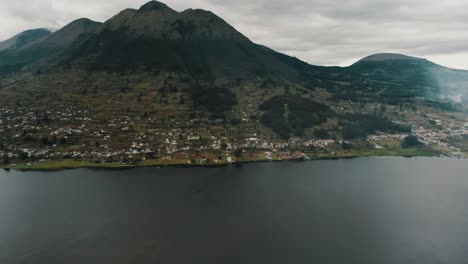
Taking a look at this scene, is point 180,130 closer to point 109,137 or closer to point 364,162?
point 109,137

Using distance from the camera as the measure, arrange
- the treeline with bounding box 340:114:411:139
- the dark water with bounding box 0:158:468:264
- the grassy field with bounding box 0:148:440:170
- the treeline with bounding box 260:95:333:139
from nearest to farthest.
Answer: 1. the dark water with bounding box 0:158:468:264
2. the grassy field with bounding box 0:148:440:170
3. the treeline with bounding box 260:95:333:139
4. the treeline with bounding box 340:114:411:139

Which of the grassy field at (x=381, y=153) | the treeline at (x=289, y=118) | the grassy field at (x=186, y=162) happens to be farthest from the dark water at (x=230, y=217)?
the treeline at (x=289, y=118)

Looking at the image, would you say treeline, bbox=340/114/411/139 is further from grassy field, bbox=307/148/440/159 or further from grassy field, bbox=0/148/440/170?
grassy field, bbox=0/148/440/170

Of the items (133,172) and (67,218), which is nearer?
(67,218)

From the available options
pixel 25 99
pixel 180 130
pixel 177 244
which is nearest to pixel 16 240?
pixel 177 244

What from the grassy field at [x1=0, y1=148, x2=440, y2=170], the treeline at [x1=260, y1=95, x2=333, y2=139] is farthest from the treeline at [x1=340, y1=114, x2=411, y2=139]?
the grassy field at [x1=0, y1=148, x2=440, y2=170]

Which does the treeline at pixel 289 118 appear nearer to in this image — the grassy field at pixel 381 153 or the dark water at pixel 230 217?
the grassy field at pixel 381 153

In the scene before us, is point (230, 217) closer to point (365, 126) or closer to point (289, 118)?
point (289, 118)

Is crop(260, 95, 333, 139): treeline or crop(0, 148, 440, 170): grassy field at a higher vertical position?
crop(260, 95, 333, 139): treeline
